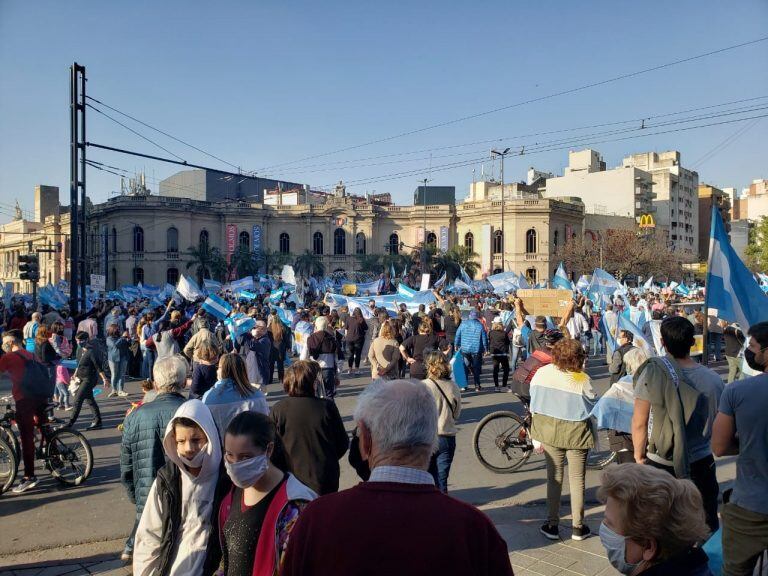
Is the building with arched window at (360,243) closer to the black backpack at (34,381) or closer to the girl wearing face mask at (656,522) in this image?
the black backpack at (34,381)

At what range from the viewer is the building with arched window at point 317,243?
6444 centimetres

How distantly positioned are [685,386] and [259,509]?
9.35 feet

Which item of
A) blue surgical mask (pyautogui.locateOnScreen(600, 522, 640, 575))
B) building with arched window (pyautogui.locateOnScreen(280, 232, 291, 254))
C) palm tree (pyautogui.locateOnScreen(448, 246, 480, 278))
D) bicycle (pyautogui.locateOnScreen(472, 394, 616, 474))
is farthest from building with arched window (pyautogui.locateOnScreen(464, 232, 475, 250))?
blue surgical mask (pyautogui.locateOnScreen(600, 522, 640, 575))

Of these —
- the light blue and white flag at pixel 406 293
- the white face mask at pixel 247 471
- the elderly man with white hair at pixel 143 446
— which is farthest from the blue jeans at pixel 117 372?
the white face mask at pixel 247 471

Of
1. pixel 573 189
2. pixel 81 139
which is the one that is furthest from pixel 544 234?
pixel 81 139

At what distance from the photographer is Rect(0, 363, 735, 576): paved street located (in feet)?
15.7

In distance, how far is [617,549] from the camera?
221 cm

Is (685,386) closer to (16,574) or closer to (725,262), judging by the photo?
(725,262)

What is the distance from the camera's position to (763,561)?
2.87m

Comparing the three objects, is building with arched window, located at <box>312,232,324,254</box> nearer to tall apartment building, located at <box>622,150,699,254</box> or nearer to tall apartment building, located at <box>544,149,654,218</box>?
tall apartment building, located at <box>544,149,654,218</box>

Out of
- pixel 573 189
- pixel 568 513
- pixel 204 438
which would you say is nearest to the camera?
pixel 204 438

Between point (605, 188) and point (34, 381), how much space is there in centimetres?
7467

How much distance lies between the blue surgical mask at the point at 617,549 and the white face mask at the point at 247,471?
1448 mm

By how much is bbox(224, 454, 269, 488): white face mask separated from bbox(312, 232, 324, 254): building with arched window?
62103mm
